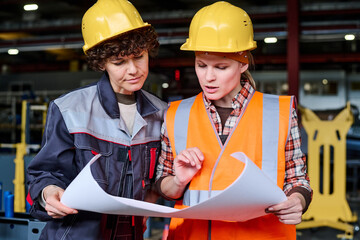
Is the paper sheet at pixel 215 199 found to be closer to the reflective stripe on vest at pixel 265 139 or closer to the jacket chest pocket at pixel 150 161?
the reflective stripe on vest at pixel 265 139

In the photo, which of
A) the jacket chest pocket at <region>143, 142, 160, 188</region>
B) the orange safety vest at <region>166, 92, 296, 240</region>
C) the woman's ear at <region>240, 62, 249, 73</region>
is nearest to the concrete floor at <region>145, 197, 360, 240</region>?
the jacket chest pocket at <region>143, 142, 160, 188</region>

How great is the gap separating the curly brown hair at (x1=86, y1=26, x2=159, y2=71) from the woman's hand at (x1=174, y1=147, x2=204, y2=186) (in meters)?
0.40

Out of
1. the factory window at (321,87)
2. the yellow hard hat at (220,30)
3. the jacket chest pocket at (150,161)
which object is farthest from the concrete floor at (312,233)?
the factory window at (321,87)

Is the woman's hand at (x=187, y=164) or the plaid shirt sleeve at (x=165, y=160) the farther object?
the plaid shirt sleeve at (x=165, y=160)

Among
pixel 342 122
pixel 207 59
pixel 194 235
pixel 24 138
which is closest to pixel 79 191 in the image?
pixel 194 235

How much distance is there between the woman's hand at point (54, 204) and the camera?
1.21 m

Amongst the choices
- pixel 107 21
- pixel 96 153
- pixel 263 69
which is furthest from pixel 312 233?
pixel 263 69

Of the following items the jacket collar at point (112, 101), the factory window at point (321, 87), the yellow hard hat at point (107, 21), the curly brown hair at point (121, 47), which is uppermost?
the factory window at point (321, 87)

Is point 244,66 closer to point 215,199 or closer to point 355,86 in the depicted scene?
point 215,199

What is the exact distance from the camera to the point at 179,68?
11.0 metres

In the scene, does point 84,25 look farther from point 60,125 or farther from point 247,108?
point 247,108

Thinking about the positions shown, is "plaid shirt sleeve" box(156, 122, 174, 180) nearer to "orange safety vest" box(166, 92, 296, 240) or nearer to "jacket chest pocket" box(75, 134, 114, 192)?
"orange safety vest" box(166, 92, 296, 240)

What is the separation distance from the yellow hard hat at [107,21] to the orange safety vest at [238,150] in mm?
395

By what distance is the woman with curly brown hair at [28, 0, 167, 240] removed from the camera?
4.46 ft
